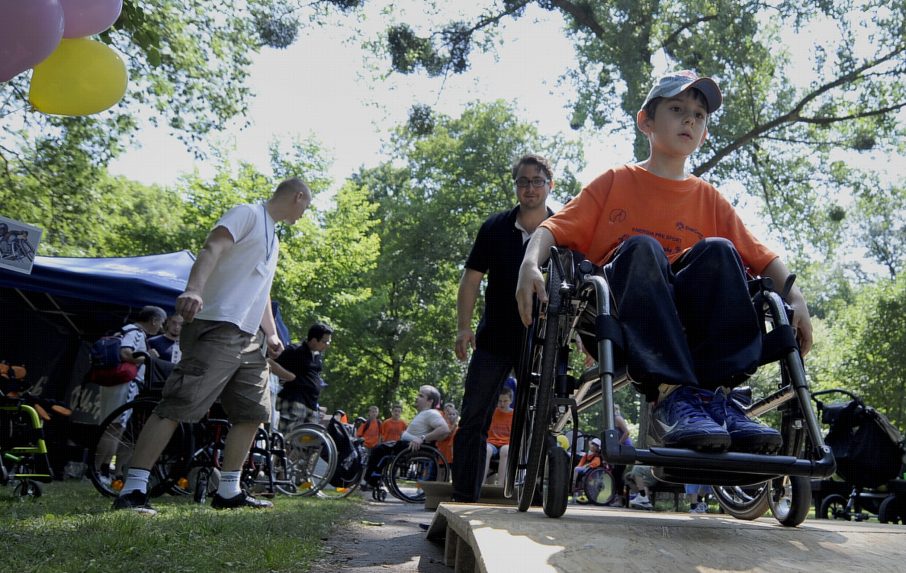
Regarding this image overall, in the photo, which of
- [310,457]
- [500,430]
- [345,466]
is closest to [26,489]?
[310,457]

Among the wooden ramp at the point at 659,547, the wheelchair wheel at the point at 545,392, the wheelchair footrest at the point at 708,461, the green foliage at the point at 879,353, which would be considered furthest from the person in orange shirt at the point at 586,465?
the green foliage at the point at 879,353

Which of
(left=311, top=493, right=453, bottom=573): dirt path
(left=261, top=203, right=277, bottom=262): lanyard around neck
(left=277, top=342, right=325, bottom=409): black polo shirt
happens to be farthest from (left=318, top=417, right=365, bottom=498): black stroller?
(left=261, top=203, right=277, bottom=262): lanyard around neck

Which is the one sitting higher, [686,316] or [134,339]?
[134,339]

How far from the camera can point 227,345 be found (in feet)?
16.3

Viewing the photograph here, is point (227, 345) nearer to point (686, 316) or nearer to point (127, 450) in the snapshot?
point (127, 450)

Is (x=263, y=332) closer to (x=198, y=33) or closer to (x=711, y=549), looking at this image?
(x=711, y=549)

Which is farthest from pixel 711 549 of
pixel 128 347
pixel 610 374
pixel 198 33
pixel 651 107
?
pixel 198 33

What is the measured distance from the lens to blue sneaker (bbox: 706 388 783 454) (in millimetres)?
2505

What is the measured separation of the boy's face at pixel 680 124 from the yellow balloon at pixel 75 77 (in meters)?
3.00

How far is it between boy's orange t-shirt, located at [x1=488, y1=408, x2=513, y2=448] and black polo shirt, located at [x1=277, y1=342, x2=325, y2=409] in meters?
2.54

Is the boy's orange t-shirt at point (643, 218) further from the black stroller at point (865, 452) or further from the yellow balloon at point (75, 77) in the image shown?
the black stroller at point (865, 452)

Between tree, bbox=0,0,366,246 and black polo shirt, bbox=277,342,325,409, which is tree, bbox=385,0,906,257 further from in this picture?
black polo shirt, bbox=277,342,325,409

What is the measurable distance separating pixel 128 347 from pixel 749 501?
6261 millimetres

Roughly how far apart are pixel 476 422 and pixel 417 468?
8.21 meters
